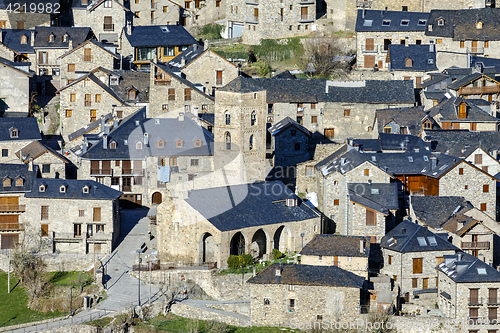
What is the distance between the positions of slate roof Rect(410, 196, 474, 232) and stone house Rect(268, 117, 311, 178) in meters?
13.2

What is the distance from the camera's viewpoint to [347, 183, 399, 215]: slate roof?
260 ft

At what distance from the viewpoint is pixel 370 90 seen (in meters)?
98.5

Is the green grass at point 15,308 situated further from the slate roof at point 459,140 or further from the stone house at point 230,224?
the slate roof at point 459,140

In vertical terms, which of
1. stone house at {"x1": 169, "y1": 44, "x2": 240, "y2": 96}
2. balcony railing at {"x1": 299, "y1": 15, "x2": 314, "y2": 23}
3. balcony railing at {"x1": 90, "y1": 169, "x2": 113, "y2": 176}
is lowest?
balcony railing at {"x1": 90, "y1": 169, "x2": 113, "y2": 176}

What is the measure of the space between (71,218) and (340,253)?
2053cm

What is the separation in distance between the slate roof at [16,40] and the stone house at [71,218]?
27.0m

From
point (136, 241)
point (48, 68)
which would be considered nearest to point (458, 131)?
point (136, 241)

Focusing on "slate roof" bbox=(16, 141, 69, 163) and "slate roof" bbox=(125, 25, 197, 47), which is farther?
"slate roof" bbox=(125, 25, 197, 47)

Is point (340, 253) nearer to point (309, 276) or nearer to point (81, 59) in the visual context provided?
point (309, 276)

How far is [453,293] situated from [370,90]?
98.6ft

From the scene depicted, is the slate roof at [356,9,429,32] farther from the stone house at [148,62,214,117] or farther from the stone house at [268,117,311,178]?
the stone house at [148,62,214,117]

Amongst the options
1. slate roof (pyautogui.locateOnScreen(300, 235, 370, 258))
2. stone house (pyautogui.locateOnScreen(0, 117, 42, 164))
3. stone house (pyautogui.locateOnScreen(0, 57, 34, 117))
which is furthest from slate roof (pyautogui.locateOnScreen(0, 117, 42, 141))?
slate roof (pyautogui.locateOnScreen(300, 235, 370, 258))

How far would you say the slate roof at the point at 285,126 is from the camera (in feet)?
302

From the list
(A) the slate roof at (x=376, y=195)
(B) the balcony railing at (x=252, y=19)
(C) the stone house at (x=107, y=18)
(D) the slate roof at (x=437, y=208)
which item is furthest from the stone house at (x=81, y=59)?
(D) the slate roof at (x=437, y=208)
